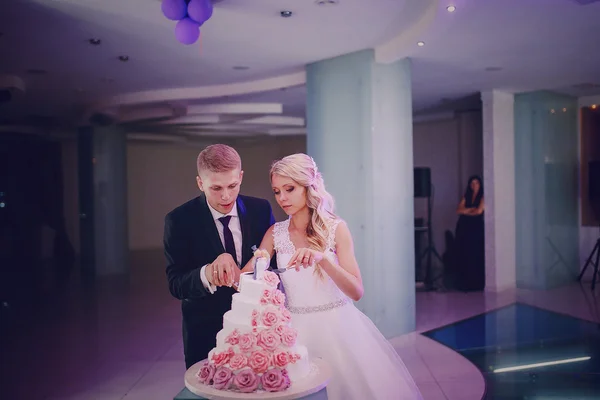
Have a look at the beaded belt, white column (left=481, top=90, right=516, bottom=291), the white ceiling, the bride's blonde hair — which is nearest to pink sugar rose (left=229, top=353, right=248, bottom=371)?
the beaded belt

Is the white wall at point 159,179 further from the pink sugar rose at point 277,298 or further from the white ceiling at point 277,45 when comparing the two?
the pink sugar rose at point 277,298

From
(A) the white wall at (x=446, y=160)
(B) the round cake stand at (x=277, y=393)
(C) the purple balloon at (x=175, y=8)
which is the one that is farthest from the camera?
(A) the white wall at (x=446, y=160)

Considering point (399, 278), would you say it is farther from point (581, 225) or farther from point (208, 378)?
point (581, 225)

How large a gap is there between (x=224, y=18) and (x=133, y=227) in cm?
1112

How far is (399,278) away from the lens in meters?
5.75

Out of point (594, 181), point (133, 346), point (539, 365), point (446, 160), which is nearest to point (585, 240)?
point (594, 181)

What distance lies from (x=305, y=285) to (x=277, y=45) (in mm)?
3244

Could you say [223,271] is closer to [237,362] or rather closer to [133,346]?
[237,362]

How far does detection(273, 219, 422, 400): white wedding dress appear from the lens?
7.94 ft

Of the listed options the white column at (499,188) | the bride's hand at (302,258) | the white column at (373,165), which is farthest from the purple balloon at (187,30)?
the white column at (499,188)

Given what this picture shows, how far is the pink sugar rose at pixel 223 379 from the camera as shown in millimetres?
1829

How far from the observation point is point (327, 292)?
2.64 meters

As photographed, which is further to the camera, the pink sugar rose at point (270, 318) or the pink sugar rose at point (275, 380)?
the pink sugar rose at point (270, 318)

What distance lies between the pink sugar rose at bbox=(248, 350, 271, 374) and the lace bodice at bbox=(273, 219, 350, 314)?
72cm
